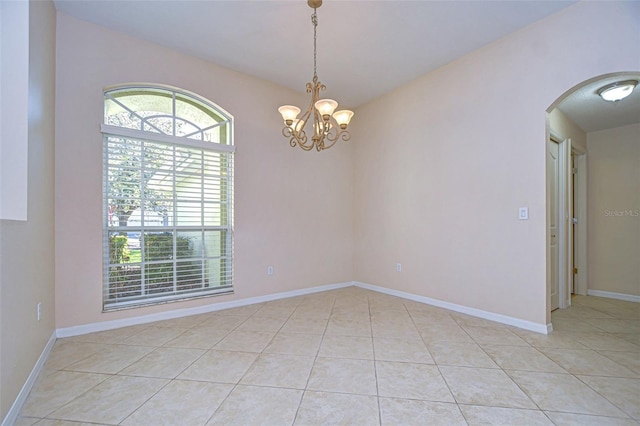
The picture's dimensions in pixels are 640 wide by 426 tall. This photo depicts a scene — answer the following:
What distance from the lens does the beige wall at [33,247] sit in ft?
5.18

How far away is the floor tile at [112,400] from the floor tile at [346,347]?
1168mm

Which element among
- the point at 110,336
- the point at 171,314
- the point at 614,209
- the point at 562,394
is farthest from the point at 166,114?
the point at 614,209

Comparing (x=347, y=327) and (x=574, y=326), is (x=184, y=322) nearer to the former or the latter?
(x=347, y=327)

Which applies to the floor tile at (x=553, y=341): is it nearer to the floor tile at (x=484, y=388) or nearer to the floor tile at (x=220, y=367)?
the floor tile at (x=484, y=388)

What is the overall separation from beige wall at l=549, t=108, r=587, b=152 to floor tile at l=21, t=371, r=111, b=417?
4.67m

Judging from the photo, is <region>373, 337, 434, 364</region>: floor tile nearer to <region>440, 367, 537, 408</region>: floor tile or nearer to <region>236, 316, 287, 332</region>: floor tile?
<region>440, 367, 537, 408</region>: floor tile

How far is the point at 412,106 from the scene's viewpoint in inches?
157

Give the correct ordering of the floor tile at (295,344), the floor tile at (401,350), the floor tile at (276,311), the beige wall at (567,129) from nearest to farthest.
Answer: the floor tile at (401,350) < the floor tile at (295,344) < the floor tile at (276,311) < the beige wall at (567,129)

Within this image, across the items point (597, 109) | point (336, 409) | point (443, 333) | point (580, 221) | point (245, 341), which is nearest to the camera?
Answer: point (336, 409)

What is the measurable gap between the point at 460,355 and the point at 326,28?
10.1 ft

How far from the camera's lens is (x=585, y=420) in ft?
5.17

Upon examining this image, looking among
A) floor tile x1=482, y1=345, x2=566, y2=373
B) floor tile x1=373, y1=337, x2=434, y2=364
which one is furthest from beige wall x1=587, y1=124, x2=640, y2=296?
floor tile x1=373, y1=337, x2=434, y2=364

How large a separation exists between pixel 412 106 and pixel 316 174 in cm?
161

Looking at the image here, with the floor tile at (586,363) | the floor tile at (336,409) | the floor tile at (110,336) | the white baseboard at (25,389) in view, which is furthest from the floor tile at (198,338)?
the floor tile at (586,363)
